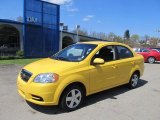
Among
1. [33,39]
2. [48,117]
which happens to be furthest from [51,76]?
[33,39]

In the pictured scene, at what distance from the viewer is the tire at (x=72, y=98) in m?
5.74

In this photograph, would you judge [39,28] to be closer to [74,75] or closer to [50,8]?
[50,8]

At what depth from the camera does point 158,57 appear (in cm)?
2030

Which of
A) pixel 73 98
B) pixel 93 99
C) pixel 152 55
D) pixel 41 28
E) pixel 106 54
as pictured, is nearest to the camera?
pixel 73 98

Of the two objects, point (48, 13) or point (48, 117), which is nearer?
point (48, 117)

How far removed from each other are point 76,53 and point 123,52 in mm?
1971

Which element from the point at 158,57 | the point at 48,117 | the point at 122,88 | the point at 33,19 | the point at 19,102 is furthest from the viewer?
the point at 33,19

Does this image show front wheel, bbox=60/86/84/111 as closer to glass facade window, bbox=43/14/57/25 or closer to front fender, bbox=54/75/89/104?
front fender, bbox=54/75/89/104

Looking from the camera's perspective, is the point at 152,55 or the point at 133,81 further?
the point at 152,55

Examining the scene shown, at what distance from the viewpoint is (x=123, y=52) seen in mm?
7996

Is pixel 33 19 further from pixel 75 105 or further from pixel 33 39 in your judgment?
pixel 75 105

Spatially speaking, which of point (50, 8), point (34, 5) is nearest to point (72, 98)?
point (34, 5)

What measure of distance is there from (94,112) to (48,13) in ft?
73.8

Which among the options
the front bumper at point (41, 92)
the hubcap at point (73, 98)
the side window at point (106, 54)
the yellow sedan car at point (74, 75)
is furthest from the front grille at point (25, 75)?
the side window at point (106, 54)
